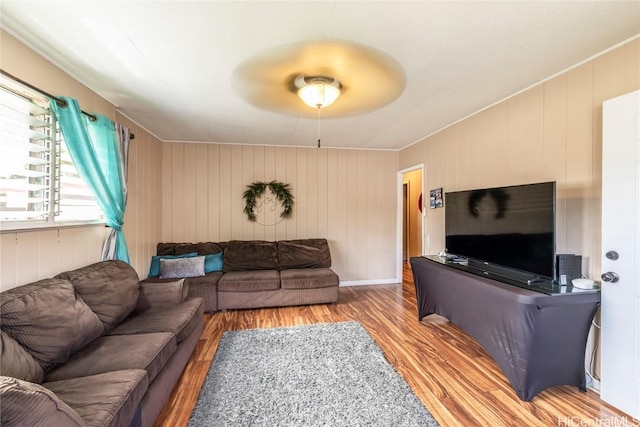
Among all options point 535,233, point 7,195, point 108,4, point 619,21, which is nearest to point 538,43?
point 619,21

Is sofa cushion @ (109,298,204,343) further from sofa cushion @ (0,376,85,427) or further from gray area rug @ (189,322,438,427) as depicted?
sofa cushion @ (0,376,85,427)

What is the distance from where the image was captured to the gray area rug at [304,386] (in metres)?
1.69

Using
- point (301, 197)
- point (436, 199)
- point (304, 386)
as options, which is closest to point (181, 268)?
point (301, 197)

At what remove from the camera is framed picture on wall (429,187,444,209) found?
12.0 ft

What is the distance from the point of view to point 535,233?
2025 millimetres

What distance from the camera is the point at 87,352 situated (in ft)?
5.50

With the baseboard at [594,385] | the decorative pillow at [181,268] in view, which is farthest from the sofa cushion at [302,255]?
the baseboard at [594,385]

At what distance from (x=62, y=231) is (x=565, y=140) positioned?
4105mm

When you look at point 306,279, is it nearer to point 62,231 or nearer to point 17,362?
point 62,231

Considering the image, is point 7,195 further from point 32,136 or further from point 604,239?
point 604,239

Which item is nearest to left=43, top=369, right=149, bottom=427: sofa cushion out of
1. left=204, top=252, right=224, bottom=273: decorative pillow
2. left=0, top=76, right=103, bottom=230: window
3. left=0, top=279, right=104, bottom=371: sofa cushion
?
left=0, top=279, right=104, bottom=371: sofa cushion

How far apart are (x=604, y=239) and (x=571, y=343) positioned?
0.75m

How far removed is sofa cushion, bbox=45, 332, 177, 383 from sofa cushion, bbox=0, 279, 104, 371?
7cm

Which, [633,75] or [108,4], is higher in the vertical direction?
[108,4]
